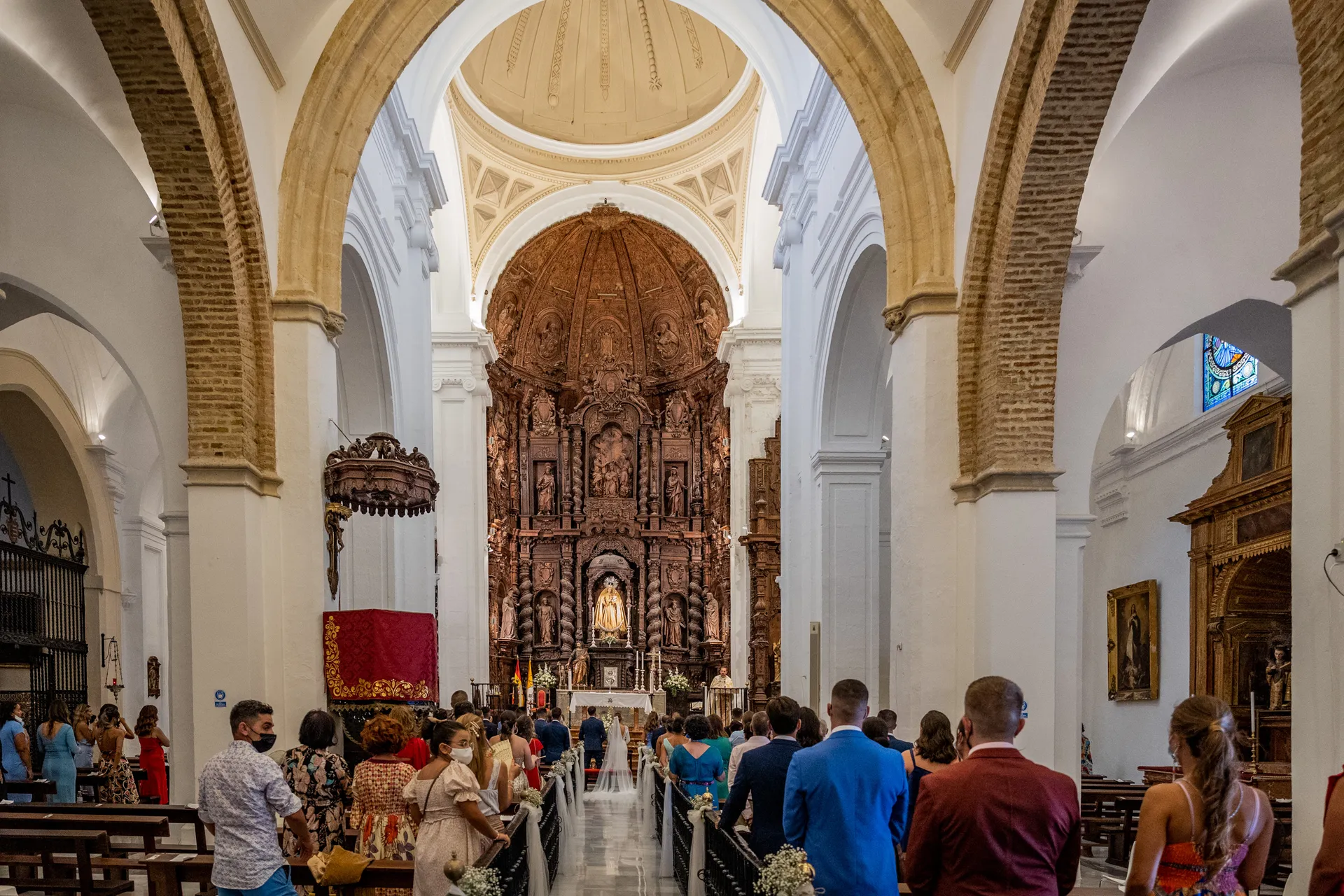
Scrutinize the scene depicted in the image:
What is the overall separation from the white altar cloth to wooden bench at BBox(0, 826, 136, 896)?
14529 millimetres

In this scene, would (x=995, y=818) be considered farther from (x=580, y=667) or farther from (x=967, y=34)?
(x=580, y=667)

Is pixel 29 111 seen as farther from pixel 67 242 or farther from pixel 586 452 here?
pixel 586 452

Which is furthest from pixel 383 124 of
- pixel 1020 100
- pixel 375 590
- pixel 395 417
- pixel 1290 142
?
pixel 1290 142

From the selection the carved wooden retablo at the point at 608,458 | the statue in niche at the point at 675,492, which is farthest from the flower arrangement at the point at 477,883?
the statue in niche at the point at 675,492

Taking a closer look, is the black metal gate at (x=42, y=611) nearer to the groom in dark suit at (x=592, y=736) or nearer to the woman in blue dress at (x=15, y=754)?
the woman in blue dress at (x=15, y=754)

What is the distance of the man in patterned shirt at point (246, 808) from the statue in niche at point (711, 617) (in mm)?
23518

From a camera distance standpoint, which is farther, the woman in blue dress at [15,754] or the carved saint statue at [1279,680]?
the carved saint statue at [1279,680]

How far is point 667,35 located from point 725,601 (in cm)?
1234

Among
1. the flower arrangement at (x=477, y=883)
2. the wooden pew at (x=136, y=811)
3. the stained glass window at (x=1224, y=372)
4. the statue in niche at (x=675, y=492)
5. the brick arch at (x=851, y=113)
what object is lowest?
the wooden pew at (x=136, y=811)

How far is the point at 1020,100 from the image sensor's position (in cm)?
884

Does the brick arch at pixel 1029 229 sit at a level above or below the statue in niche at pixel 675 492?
above

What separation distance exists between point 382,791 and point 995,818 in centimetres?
348

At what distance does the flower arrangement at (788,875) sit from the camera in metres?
4.42

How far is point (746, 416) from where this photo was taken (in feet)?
83.2
